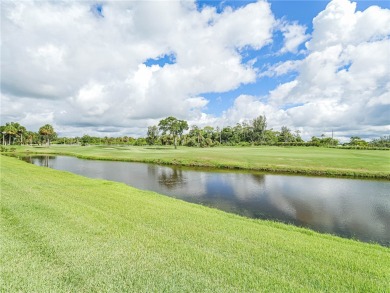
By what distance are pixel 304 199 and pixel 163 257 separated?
1724 cm

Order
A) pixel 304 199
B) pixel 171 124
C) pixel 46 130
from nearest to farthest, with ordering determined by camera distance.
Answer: pixel 304 199 → pixel 171 124 → pixel 46 130

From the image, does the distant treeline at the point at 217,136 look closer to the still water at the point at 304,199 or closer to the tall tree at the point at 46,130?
the tall tree at the point at 46,130

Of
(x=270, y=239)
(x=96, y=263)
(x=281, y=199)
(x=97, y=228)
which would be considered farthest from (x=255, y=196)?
(x=96, y=263)

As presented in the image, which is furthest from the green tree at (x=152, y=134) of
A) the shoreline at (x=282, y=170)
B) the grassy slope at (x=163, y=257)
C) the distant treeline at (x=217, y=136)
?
the grassy slope at (x=163, y=257)

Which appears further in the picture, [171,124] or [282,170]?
[171,124]

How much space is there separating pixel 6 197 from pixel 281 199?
18.7m

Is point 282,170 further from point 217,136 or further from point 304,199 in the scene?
point 217,136

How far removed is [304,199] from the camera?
2011cm

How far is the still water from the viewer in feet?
46.9

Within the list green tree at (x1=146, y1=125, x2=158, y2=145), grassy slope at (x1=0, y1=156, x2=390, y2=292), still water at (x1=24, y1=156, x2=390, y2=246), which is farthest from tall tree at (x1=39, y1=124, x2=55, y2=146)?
grassy slope at (x1=0, y1=156, x2=390, y2=292)

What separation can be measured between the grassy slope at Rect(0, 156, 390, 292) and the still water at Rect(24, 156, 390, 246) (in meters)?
7.02

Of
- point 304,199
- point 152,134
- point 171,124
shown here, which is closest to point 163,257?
point 304,199

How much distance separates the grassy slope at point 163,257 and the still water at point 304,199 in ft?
23.0

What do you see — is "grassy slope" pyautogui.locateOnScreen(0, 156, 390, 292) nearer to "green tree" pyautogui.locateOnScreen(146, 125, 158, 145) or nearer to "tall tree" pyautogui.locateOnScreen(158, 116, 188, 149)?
"tall tree" pyautogui.locateOnScreen(158, 116, 188, 149)
